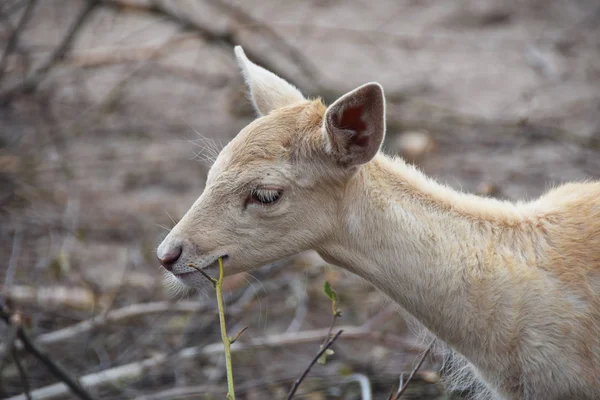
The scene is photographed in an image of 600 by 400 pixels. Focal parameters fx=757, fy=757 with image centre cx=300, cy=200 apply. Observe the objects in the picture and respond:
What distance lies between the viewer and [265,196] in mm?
2900

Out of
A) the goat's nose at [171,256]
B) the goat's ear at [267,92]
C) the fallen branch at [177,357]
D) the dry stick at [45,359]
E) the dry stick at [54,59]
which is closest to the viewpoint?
the goat's nose at [171,256]

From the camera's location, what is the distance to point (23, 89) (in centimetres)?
673

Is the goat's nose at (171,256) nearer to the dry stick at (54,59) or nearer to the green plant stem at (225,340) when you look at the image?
the green plant stem at (225,340)

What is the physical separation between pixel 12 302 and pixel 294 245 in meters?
2.75

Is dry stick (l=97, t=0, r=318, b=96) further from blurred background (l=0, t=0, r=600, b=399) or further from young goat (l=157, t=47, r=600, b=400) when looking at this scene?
young goat (l=157, t=47, r=600, b=400)

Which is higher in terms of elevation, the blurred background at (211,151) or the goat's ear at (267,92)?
the goat's ear at (267,92)

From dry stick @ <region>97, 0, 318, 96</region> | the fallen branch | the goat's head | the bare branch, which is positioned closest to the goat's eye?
the goat's head

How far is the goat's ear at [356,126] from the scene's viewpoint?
2.74 meters

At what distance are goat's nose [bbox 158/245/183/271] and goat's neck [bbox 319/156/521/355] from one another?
0.58m

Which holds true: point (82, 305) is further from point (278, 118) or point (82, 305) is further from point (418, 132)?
point (418, 132)

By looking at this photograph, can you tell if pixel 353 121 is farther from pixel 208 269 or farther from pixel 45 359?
pixel 45 359

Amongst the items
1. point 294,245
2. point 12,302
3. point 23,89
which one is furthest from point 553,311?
point 23,89

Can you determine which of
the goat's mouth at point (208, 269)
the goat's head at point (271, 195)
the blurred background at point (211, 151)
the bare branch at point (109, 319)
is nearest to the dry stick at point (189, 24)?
the blurred background at point (211, 151)

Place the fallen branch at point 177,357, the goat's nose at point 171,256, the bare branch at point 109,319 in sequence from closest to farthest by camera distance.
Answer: the goat's nose at point 171,256 < the fallen branch at point 177,357 < the bare branch at point 109,319
